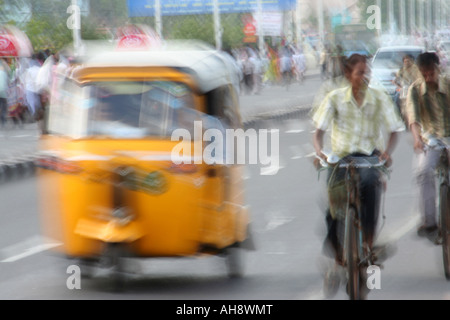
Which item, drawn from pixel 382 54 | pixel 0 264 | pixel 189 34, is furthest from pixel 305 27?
pixel 0 264

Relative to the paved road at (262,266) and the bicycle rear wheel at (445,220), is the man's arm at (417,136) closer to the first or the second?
the bicycle rear wheel at (445,220)

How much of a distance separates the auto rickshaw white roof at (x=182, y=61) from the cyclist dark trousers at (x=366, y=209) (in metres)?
1.40

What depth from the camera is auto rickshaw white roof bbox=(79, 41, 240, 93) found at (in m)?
8.83

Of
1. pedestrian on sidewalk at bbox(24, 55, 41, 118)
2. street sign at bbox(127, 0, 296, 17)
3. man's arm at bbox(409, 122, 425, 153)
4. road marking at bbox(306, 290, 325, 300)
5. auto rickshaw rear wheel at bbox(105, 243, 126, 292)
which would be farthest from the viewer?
street sign at bbox(127, 0, 296, 17)

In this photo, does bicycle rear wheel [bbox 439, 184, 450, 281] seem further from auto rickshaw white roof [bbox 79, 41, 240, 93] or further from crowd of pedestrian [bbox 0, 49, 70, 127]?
crowd of pedestrian [bbox 0, 49, 70, 127]

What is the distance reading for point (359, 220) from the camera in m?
7.93

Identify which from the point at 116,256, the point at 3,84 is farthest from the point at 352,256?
the point at 3,84

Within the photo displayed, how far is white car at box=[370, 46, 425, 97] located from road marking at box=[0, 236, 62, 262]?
1812cm

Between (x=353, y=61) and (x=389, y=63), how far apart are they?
23.0m

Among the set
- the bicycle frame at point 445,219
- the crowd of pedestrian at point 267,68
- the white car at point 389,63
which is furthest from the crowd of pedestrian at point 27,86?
the bicycle frame at point 445,219

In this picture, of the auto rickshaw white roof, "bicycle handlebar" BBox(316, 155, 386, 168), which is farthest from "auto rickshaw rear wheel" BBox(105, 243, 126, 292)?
"bicycle handlebar" BBox(316, 155, 386, 168)

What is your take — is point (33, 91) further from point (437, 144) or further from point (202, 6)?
point (202, 6)

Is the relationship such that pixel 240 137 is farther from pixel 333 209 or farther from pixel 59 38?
pixel 59 38

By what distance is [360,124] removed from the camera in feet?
26.7
